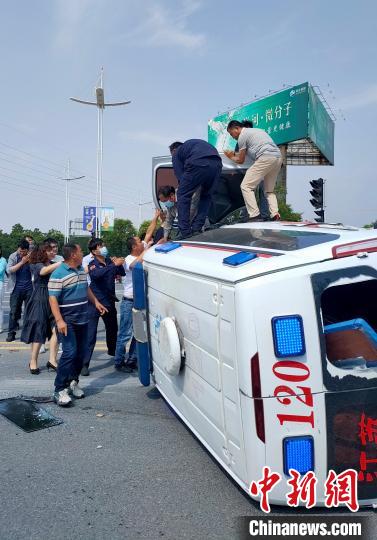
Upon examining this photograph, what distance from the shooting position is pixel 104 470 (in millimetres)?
3441

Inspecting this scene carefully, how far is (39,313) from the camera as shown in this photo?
617 cm

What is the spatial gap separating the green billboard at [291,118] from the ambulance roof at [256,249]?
2814 centimetres

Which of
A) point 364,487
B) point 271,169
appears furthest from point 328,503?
point 271,169

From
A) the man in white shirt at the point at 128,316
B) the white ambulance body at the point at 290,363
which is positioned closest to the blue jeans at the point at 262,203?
the man in white shirt at the point at 128,316

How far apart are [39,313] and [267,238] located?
12.9ft

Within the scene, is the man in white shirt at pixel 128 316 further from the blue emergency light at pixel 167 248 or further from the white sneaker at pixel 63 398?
the blue emergency light at pixel 167 248

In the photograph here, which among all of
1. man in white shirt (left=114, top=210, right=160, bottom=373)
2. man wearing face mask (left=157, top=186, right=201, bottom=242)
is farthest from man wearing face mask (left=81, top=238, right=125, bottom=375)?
man wearing face mask (left=157, top=186, right=201, bottom=242)

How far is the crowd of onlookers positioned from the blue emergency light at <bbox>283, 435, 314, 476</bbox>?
285 cm

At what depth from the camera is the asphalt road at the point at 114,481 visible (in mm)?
2744

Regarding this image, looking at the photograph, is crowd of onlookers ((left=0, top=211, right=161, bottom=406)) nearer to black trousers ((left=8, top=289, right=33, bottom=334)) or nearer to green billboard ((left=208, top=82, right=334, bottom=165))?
black trousers ((left=8, top=289, right=33, bottom=334))

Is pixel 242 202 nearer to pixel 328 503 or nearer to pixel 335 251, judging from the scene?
pixel 335 251

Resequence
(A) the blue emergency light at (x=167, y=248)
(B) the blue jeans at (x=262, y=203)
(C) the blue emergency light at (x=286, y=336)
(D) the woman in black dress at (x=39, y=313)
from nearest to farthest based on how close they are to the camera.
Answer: (C) the blue emergency light at (x=286, y=336) → (A) the blue emergency light at (x=167, y=248) → (B) the blue jeans at (x=262, y=203) → (D) the woman in black dress at (x=39, y=313)

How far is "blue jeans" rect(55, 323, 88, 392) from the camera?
4.77 metres

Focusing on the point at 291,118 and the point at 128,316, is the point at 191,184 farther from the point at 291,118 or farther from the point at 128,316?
the point at 291,118
